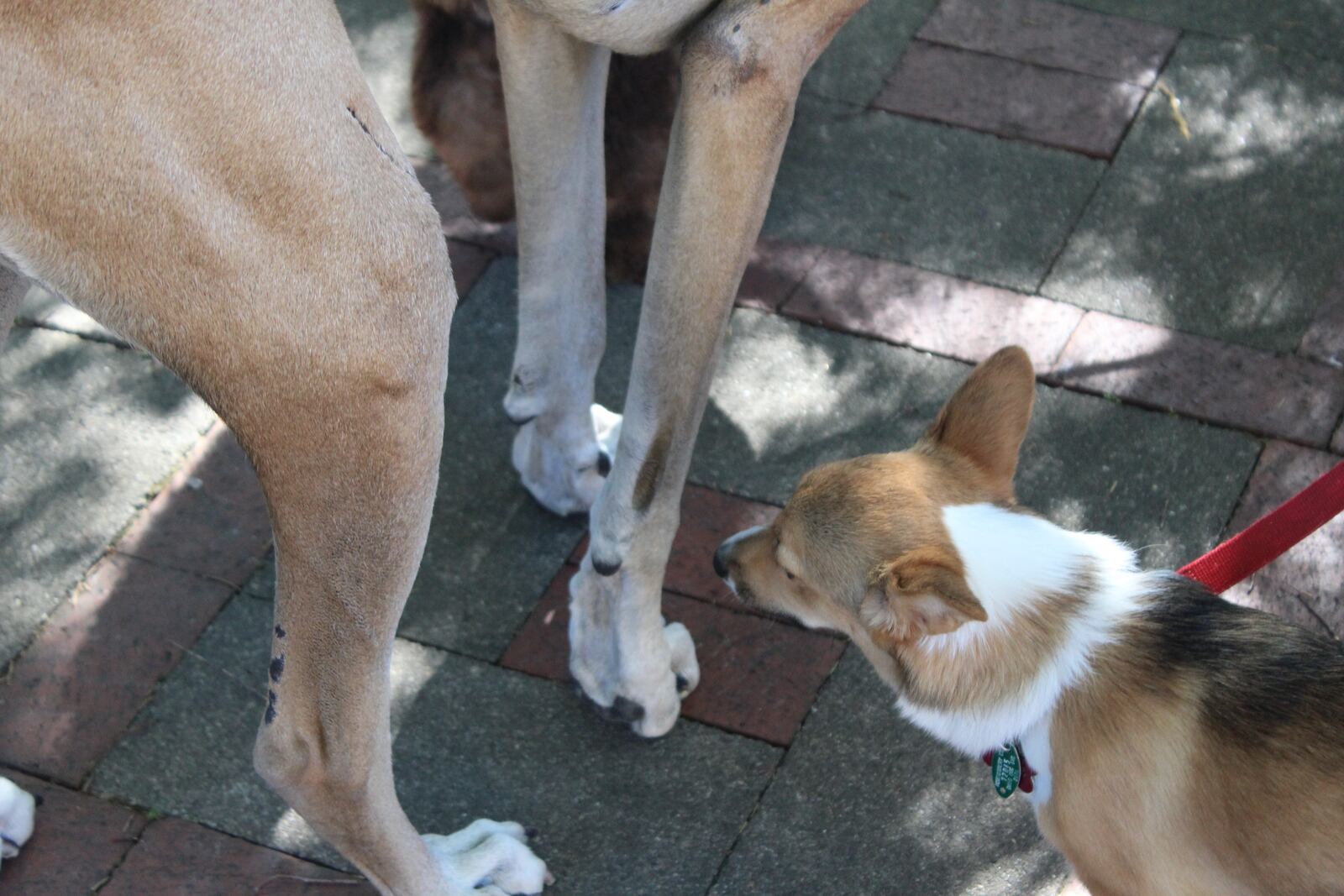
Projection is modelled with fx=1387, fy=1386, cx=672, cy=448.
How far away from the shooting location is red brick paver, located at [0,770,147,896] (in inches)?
122

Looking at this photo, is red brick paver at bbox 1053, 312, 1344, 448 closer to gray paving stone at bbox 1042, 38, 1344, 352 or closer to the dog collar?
gray paving stone at bbox 1042, 38, 1344, 352

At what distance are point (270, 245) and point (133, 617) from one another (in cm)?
214

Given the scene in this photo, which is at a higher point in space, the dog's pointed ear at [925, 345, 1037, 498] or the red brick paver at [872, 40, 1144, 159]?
the dog's pointed ear at [925, 345, 1037, 498]

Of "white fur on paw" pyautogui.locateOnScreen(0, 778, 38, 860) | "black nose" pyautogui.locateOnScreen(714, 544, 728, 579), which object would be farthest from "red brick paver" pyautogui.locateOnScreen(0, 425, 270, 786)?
"black nose" pyautogui.locateOnScreen(714, 544, 728, 579)

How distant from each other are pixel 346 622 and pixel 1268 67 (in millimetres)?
4202

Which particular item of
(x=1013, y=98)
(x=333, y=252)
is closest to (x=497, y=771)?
(x=333, y=252)

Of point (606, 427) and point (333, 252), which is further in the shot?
point (606, 427)

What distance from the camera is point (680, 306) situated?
8.63 feet

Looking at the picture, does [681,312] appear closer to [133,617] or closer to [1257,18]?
[133,617]

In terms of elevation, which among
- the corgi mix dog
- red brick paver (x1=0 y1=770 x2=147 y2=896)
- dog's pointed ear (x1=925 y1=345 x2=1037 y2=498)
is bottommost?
red brick paver (x1=0 y1=770 x2=147 y2=896)

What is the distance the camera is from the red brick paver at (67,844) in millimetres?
3098

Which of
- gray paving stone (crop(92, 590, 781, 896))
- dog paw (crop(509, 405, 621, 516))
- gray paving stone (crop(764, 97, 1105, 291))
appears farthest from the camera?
gray paving stone (crop(764, 97, 1105, 291))

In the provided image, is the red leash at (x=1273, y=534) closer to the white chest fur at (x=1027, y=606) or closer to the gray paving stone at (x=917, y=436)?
the white chest fur at (x=1027, y=606)

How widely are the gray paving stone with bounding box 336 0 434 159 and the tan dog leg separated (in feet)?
10.3
